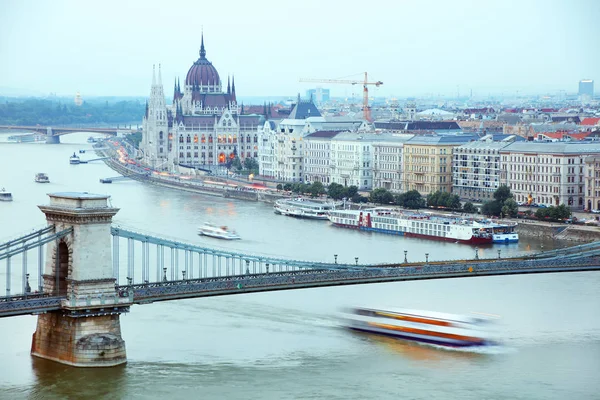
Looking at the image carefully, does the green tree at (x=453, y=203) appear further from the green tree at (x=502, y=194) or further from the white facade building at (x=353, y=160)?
the white facade building at (x=353, y=160)

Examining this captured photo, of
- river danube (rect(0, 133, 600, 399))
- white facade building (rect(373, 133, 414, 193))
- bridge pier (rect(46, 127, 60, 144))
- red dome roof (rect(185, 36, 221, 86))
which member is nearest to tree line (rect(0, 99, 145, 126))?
bridge pier (rect(46, 127, 60, 144))

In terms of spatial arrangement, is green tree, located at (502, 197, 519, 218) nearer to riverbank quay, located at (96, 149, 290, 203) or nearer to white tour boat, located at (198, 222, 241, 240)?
white tour boat, located at (198, 222, 241, 240)

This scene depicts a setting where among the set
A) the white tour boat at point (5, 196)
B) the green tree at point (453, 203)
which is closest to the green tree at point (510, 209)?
the green tree at point (453, 203)

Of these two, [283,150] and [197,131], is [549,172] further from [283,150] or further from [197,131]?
[197,131]

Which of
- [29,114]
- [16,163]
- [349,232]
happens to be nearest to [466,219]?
[349,232]

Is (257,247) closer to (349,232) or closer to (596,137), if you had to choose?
(349,232)

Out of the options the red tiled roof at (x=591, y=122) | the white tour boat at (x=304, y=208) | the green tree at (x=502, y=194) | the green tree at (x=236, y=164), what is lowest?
the white tour boat at (x=304, y=208)

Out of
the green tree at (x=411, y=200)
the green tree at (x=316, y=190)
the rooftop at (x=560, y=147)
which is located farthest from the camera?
the green tree at (x=316, y=190)
